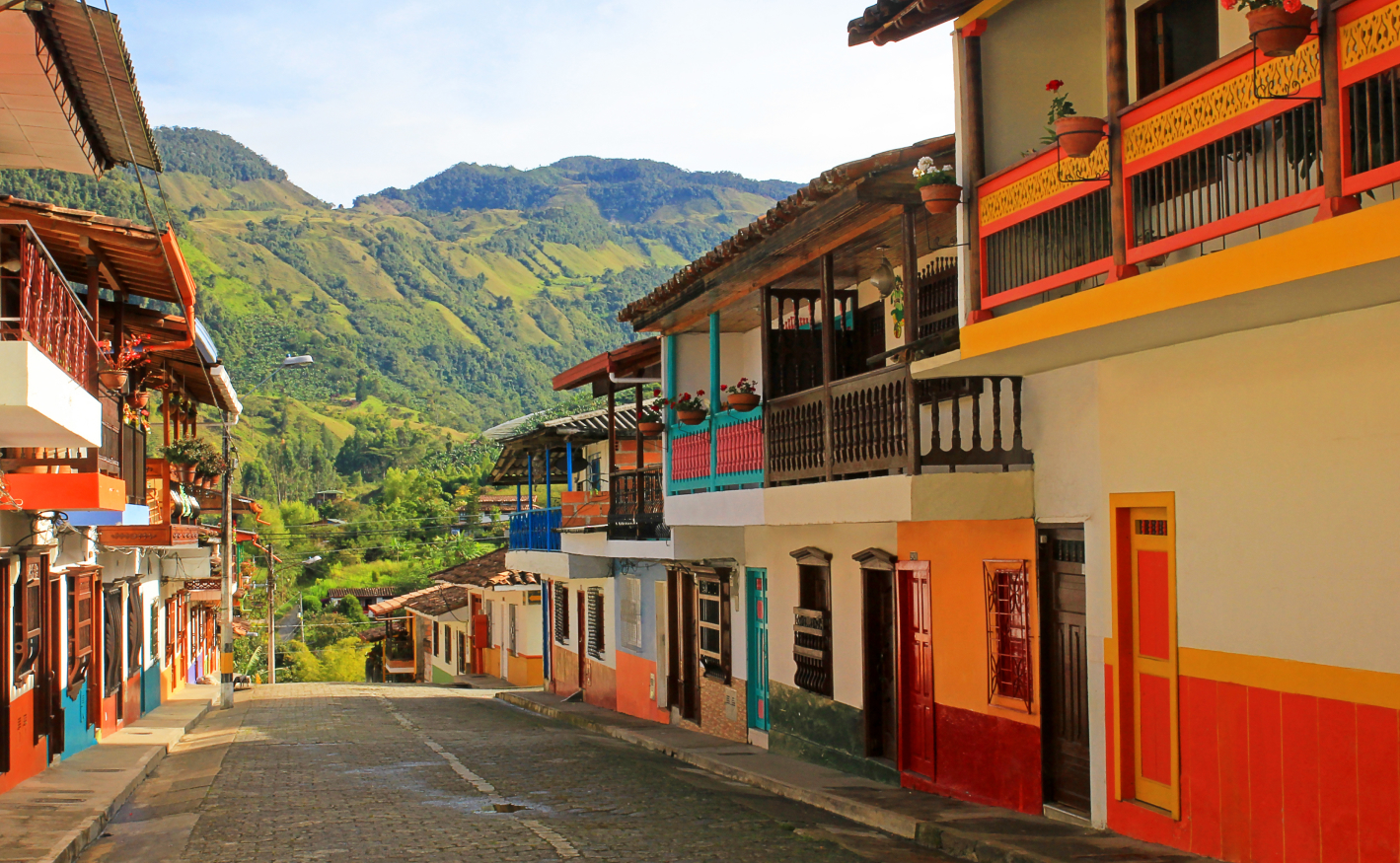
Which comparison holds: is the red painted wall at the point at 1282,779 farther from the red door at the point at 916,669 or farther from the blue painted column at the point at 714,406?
the blue painted column at the point at 714,406

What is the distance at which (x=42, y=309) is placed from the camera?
9336 millimetres

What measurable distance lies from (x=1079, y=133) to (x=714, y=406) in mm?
7865

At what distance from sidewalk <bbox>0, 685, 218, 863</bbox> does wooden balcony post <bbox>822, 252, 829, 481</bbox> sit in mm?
7273

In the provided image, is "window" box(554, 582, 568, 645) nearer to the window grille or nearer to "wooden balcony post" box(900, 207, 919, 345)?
the window grille

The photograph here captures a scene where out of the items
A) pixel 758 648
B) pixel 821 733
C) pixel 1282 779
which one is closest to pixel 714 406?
pixel 758 648

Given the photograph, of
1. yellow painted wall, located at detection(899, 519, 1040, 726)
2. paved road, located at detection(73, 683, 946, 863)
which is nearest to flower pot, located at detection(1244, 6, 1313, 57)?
yellow painted wall, located at detection(899, 519, 1040, 726)

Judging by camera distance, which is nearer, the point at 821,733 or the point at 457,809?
the point at 457,809

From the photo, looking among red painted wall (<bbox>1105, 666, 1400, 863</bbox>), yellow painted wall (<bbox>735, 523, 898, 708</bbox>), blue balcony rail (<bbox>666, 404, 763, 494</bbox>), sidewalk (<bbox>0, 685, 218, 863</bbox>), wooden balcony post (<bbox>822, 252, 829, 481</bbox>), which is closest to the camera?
red painted wall (<bbox>1105, 666, 1400, 863</bbox>)

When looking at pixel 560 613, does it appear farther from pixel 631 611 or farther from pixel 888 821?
pixel 888 821

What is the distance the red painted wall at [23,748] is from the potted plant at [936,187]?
10.8 meters

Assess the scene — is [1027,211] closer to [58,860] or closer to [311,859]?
[311,859]

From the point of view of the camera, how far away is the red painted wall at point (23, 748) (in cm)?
1341

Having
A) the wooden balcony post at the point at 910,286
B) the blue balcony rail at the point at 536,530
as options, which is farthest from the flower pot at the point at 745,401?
the blue balcony rail at the point at 536,530

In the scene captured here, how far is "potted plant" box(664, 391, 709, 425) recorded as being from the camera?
1557 centimetres
